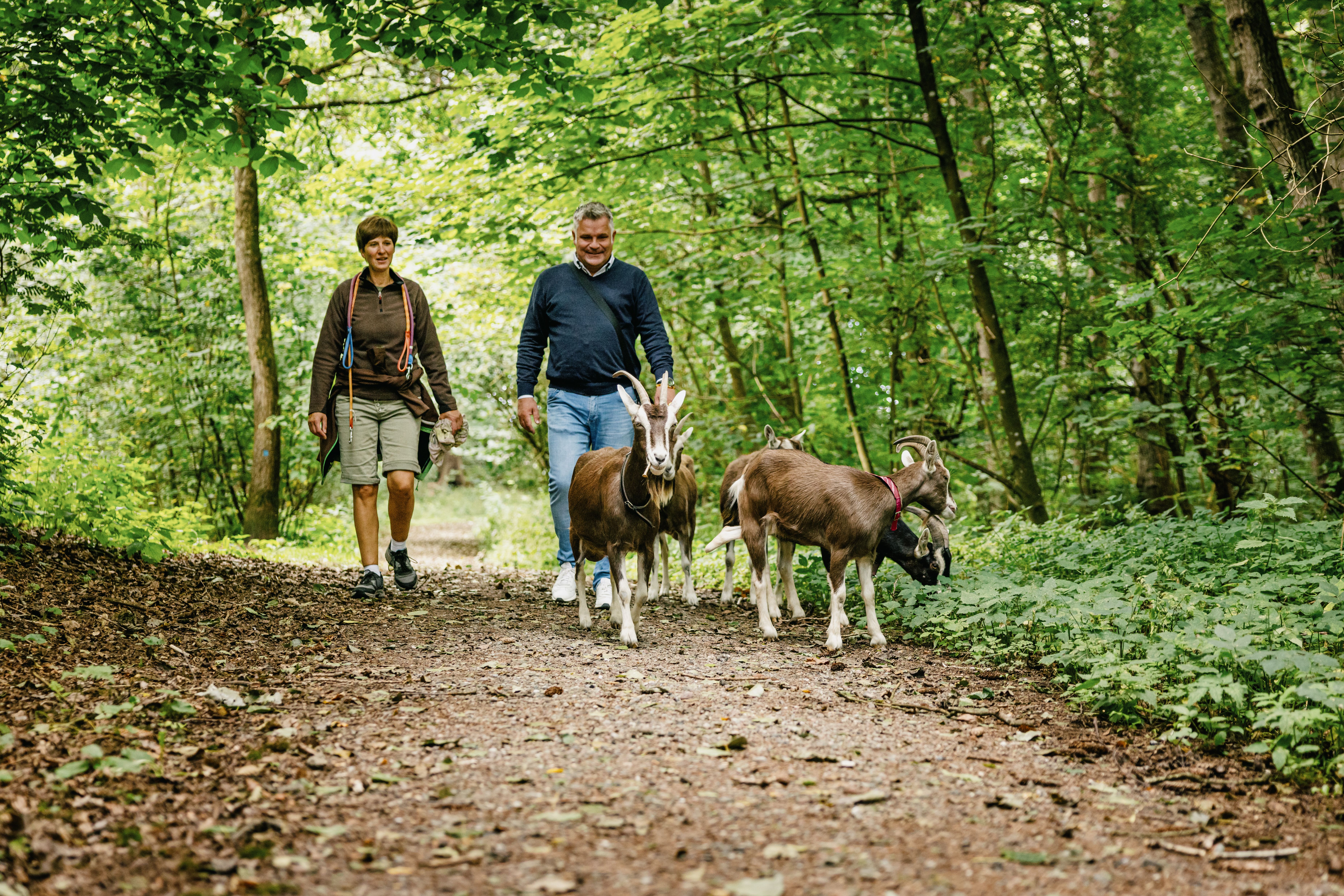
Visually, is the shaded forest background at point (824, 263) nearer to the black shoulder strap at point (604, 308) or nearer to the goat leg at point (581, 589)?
the black shoulder strap at point (604, 308)

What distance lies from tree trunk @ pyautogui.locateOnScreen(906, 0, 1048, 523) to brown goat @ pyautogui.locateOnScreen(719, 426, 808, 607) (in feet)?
8.12

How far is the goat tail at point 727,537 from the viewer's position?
633 cm

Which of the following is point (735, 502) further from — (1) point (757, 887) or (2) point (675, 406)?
(1) point (757, 887)

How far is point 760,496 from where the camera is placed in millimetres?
6621

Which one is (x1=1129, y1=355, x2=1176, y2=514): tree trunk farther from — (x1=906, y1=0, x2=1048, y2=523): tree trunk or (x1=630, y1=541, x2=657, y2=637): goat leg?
(x1=630, y1=541, x2=657, y2=637): goat leg

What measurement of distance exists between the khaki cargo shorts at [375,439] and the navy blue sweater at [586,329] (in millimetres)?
1002

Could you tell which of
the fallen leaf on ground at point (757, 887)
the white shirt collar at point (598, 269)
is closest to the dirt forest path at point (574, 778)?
the fallen leaf on ground at point (757, 887)

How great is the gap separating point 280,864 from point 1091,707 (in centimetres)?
376

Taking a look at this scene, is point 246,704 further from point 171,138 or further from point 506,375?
point 506,375

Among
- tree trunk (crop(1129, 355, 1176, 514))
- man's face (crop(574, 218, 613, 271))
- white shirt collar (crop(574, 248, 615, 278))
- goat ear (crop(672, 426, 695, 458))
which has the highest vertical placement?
man's face (crop(574, 218, 613, 271))

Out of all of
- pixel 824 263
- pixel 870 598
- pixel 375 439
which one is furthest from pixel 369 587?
pixel 824 263

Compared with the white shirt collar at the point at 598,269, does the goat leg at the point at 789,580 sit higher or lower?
lower

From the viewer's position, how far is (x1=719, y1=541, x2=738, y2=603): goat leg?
813 centimetres

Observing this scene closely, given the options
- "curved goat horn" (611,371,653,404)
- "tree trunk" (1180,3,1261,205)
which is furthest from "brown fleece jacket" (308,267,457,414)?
"tree trunk" (1180,3,1261,205)
